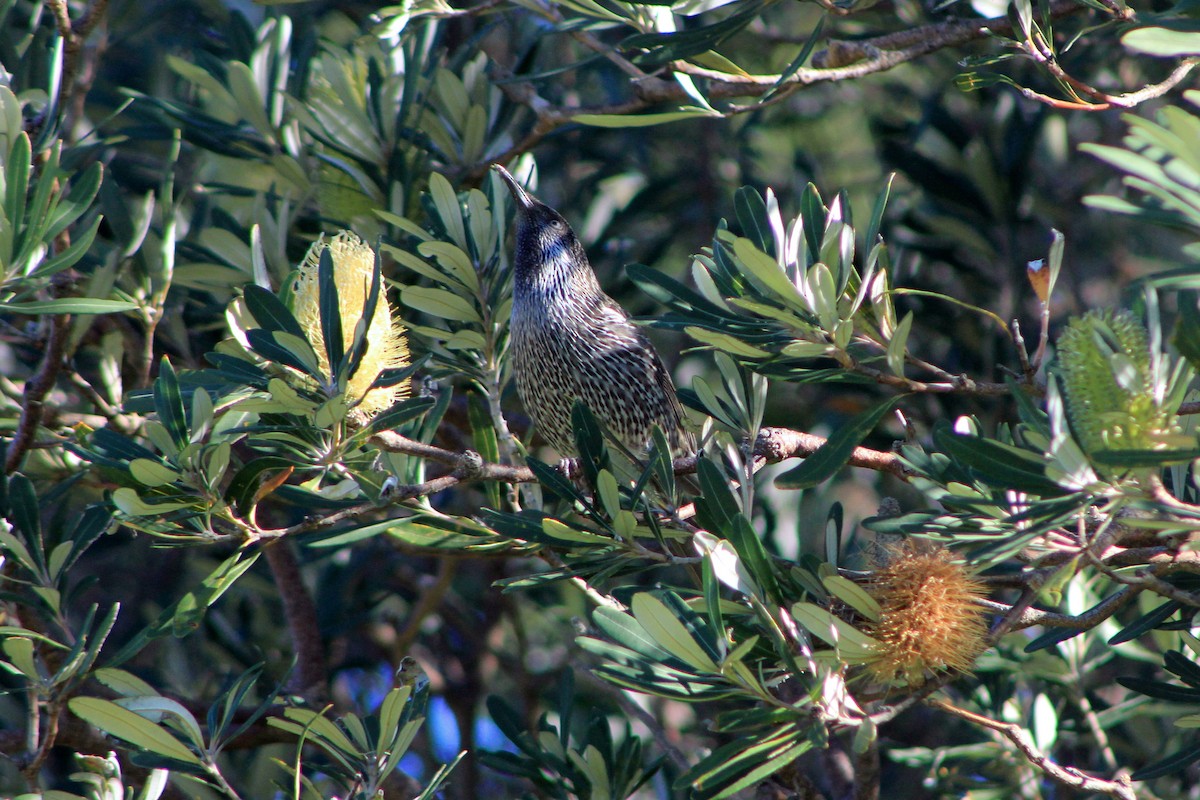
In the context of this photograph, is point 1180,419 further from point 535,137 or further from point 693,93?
point 535,137

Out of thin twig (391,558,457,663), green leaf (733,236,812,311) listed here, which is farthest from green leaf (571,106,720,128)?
thin twig (391,558,457,663)

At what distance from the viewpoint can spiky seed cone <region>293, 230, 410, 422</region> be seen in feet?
6.20

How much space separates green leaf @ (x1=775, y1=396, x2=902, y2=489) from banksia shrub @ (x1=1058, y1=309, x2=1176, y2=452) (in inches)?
14.6

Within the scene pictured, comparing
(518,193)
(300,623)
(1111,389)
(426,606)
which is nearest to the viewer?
(1111,389)

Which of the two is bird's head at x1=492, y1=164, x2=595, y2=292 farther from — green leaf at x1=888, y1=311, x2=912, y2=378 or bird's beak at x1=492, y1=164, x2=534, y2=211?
green leaf at x1=888, y1=311, x2=912, y2=378

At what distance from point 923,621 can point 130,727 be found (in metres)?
1.39

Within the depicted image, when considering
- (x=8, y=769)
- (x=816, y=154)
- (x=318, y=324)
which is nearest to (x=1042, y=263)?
(x=318, y=324)

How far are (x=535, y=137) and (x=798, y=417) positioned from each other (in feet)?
5.52

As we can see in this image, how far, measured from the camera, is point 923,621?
1.76 meters

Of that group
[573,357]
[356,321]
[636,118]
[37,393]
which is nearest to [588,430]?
[356,321]

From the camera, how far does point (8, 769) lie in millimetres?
3338

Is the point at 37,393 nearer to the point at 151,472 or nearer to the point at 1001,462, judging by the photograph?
the point at 151,472

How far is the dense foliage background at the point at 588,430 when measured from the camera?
171 centimetres

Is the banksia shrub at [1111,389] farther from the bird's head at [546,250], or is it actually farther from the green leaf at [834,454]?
the bird's head at [546,250]
